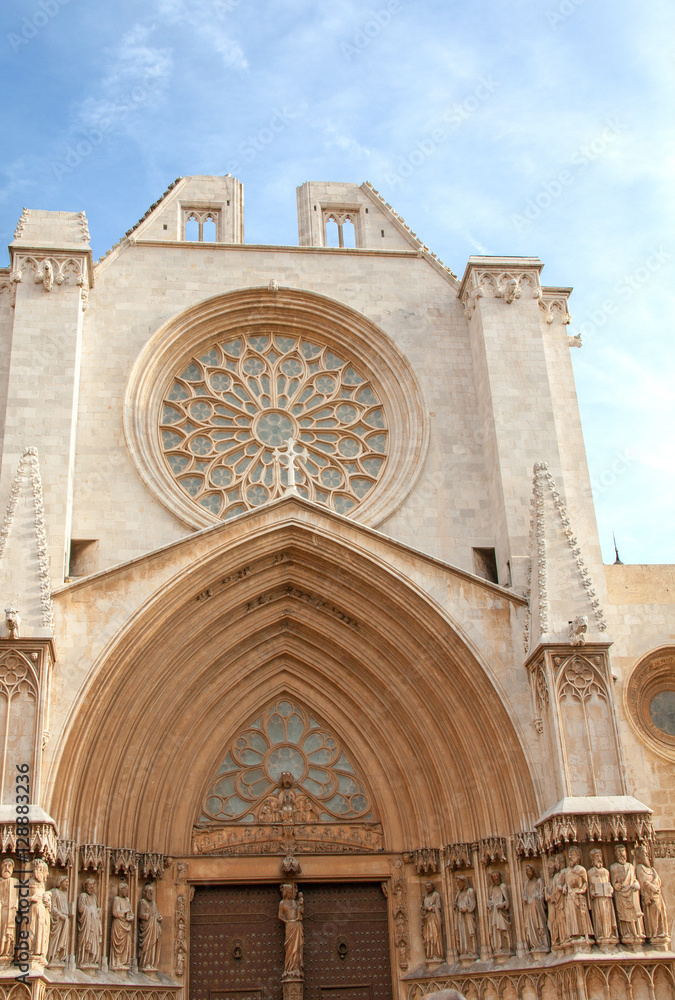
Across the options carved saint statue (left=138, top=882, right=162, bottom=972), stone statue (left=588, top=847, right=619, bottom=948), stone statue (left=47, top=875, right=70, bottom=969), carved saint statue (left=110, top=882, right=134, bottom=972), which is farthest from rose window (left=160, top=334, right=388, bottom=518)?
stone statue (left=588, top=847, right=619, bottom=948)

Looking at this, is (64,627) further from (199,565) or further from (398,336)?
(398,336)

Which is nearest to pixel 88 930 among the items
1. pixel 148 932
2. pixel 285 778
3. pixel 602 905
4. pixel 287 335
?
pixel 148 932

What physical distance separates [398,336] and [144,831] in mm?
7332

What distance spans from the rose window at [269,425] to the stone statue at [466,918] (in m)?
4.90

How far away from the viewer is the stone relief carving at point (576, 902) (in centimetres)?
1059

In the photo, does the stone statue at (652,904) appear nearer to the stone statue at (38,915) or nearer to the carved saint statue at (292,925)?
the carved saint statue at (292,925)

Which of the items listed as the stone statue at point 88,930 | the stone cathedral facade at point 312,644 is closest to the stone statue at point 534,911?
the stone cathedral facade at point 312,644

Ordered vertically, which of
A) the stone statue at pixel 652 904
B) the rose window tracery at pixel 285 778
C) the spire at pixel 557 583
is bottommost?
the stone statue at pixel 652 904

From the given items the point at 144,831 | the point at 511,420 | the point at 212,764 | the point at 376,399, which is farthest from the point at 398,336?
the point at 144,831

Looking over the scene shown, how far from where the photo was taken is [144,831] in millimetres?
12133

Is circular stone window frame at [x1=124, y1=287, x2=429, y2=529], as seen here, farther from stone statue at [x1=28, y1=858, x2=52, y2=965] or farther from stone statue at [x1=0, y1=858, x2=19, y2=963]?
stone statue at [x1=0, y1=858, x2=19, y2=963]

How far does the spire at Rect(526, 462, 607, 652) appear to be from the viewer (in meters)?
11.9

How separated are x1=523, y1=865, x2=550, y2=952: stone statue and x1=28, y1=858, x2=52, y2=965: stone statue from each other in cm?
477

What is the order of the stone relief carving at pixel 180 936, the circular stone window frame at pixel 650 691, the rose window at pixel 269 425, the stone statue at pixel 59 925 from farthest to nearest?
the rose window at pixel 269 425 < the circular stone window frame at pixel 650 691 < the stone relief carving at pixel 180 936 < the stone statue at pixel 59 925
